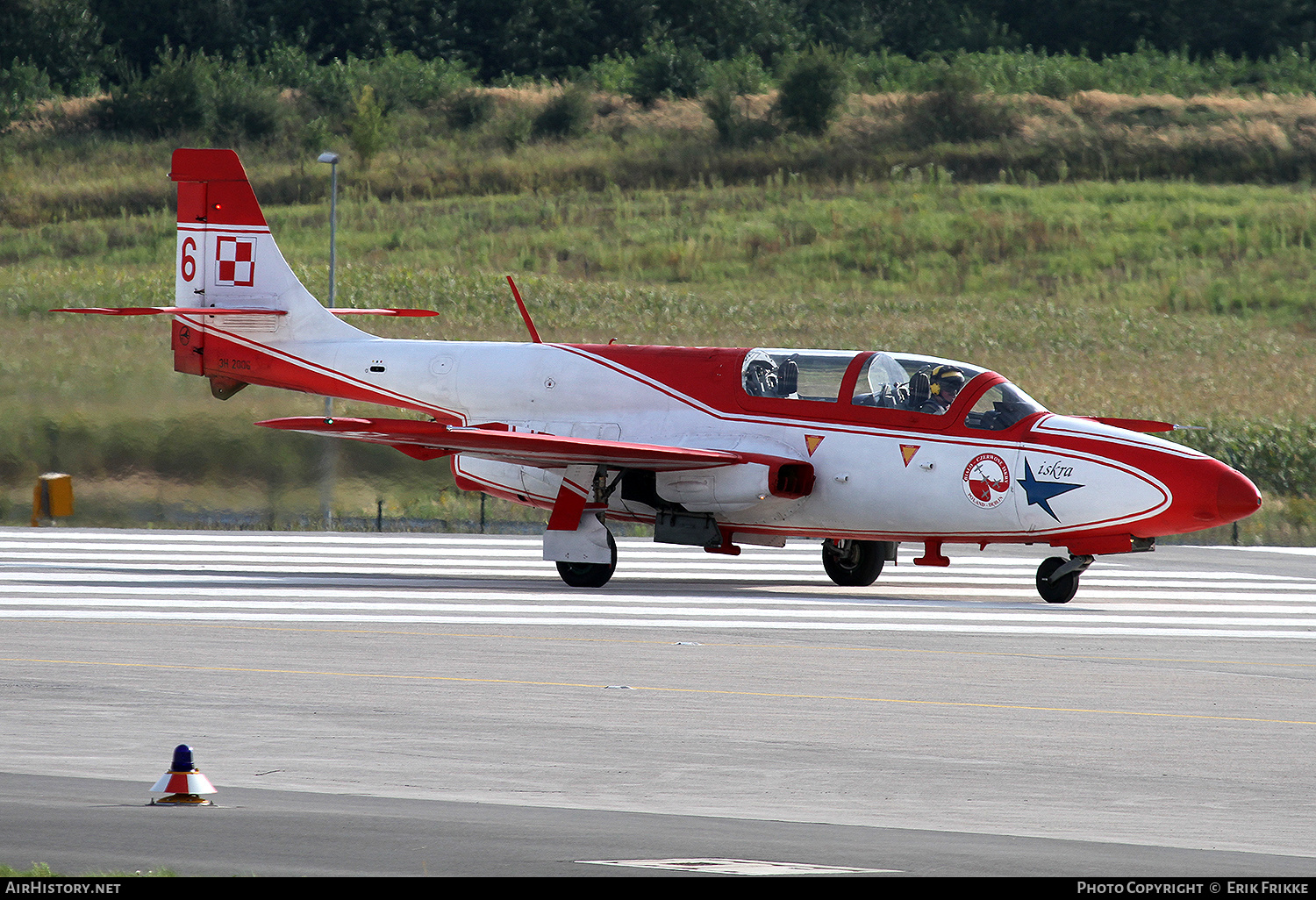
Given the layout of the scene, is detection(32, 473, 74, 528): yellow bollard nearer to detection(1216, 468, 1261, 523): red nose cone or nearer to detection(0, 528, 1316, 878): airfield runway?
detection(0, 528, 1316, 878): airfield runway

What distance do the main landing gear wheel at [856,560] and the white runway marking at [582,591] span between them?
286 mm

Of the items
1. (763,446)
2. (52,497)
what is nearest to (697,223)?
(52,497)

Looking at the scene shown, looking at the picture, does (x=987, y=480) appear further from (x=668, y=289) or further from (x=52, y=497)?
(x=668, y=289)

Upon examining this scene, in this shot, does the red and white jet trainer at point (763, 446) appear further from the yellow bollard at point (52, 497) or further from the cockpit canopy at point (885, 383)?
the yellow bollard at point (52, 497)

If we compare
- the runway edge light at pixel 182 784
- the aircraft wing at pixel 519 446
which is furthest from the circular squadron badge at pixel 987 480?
the runway edge light at pixel 182 784

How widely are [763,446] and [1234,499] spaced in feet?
15.7

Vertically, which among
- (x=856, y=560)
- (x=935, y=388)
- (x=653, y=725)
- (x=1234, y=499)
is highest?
(x=935, y=388)

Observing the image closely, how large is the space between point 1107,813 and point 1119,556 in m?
15.4

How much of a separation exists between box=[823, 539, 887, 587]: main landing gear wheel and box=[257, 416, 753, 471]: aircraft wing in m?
1.59

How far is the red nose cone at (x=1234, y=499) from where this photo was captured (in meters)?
15.3

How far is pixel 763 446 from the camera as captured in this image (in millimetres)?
17281

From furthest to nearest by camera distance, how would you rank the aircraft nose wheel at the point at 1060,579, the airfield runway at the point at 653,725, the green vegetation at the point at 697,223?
the green vegetation at the point at 697,223, the aircraft nose wheel at the point at 1060,579, the airfield runway at the point at 653,725

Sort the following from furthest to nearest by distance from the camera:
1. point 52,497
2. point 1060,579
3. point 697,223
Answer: point 697,223 → point 52,497 → point 1060,579

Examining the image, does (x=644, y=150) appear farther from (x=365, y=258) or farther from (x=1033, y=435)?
(x=1033, y=435)
